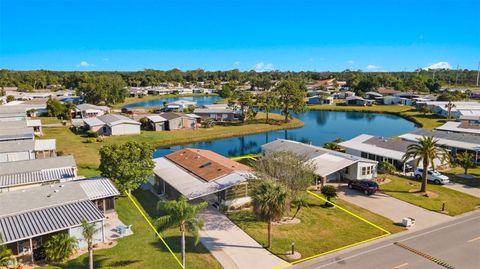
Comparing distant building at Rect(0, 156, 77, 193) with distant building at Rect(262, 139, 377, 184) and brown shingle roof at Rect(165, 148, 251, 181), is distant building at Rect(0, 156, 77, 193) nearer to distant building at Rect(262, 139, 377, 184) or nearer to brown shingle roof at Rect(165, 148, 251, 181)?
brown shingle roof at Rect(165, 148, 251, 181)

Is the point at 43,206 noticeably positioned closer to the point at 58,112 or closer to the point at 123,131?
the point at 123,131

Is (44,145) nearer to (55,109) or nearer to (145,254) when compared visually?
(145,254)

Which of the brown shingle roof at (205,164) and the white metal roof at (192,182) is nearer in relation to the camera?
the white metal roof at (192,182)

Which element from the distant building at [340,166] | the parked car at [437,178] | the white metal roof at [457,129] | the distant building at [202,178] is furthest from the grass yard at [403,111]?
the distant building at [202,178]

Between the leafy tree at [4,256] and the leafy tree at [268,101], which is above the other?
the leafy tree at [268,101]

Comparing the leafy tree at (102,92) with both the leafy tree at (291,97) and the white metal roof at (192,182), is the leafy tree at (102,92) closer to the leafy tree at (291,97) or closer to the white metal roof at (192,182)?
the leafy tree at (291,97)

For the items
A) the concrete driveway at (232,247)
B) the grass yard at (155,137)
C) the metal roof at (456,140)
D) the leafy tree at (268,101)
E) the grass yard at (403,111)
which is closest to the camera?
the concrete driveway at (232,247)

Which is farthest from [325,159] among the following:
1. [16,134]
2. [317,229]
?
[16,134]
